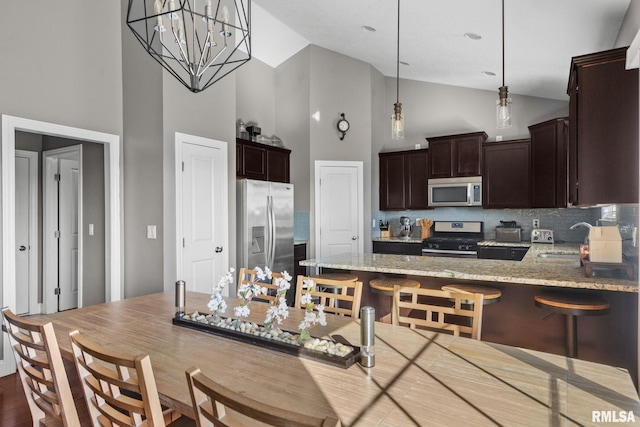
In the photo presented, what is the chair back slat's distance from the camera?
39.0 inches

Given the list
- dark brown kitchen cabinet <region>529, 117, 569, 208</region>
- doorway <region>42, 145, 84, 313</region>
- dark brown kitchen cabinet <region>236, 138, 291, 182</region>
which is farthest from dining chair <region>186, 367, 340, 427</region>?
dark brown kitchen cabinet <region>529, 117, 569, 208</region>

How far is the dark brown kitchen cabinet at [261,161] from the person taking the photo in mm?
4770

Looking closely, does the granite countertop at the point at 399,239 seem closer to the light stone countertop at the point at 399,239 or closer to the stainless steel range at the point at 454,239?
the light stone countertop at the point at 399,239

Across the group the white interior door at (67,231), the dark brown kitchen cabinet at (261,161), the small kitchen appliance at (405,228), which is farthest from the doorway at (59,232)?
the small kitchen appliance at (405,228)

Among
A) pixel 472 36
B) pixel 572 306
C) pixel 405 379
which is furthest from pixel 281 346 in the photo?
pixel 472 36

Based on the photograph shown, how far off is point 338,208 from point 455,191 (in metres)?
1.69

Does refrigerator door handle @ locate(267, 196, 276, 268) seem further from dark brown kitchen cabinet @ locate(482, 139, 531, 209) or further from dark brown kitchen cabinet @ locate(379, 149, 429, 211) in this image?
dark brown kitchen cabinet @ locate(482, 139, 531, 209)

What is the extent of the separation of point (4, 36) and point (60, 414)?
3.00 metres

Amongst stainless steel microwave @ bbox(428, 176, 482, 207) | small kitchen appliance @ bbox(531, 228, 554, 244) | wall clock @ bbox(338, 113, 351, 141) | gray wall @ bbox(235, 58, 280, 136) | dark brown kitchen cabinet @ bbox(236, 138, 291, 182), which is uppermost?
gray wall @ bbox(235, 58, 280, 136)

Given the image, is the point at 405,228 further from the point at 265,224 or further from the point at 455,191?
the point at 265,224

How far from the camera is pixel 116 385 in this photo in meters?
1.07

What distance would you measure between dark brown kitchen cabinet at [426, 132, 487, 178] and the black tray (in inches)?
173

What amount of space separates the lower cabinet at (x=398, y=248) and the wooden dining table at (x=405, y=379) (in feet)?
12.9

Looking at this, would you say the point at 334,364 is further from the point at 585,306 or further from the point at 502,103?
the point at 502,103
